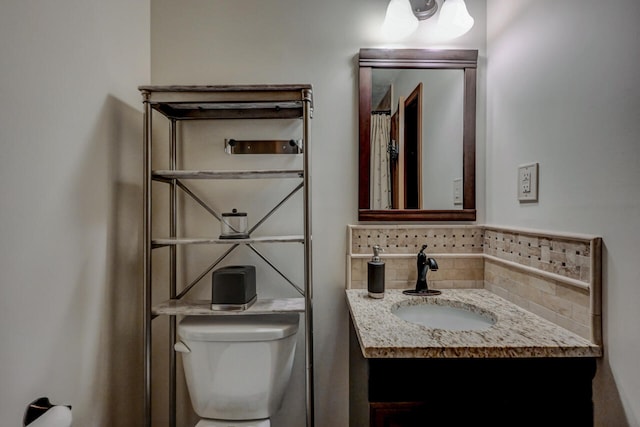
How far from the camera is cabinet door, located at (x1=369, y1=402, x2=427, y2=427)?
91 centimetres

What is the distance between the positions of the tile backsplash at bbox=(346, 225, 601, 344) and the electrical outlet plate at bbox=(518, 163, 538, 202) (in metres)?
0.12

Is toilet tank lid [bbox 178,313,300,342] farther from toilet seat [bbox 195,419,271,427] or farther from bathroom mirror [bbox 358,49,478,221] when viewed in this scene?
bathroom mirror [bbox 358,49,478,221]

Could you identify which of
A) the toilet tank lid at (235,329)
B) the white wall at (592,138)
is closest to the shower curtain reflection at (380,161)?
the white wall at (592,138)

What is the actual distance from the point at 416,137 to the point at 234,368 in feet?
3.88

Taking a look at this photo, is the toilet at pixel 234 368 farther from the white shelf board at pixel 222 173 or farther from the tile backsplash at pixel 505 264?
the white shelf board at pixel 222 173

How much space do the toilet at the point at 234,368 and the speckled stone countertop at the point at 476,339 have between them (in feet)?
1.22

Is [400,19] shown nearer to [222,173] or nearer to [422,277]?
[222,173]

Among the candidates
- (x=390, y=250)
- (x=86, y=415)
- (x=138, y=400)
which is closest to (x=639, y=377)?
(x=390, y=250)

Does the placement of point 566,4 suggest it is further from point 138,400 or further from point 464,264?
point 138,400

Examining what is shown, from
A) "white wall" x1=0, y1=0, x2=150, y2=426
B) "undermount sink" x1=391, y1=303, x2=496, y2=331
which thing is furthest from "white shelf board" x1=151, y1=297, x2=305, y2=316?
"undermount sink" x1=391, y1=303, x2=496, y2=331

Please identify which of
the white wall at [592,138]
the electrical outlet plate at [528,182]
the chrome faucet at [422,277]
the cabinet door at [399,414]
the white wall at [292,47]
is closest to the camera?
the white wall at [592,138]

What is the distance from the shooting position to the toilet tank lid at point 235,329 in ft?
4.08

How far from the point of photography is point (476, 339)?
3.01ft

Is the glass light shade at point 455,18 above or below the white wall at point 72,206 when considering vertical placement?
above
